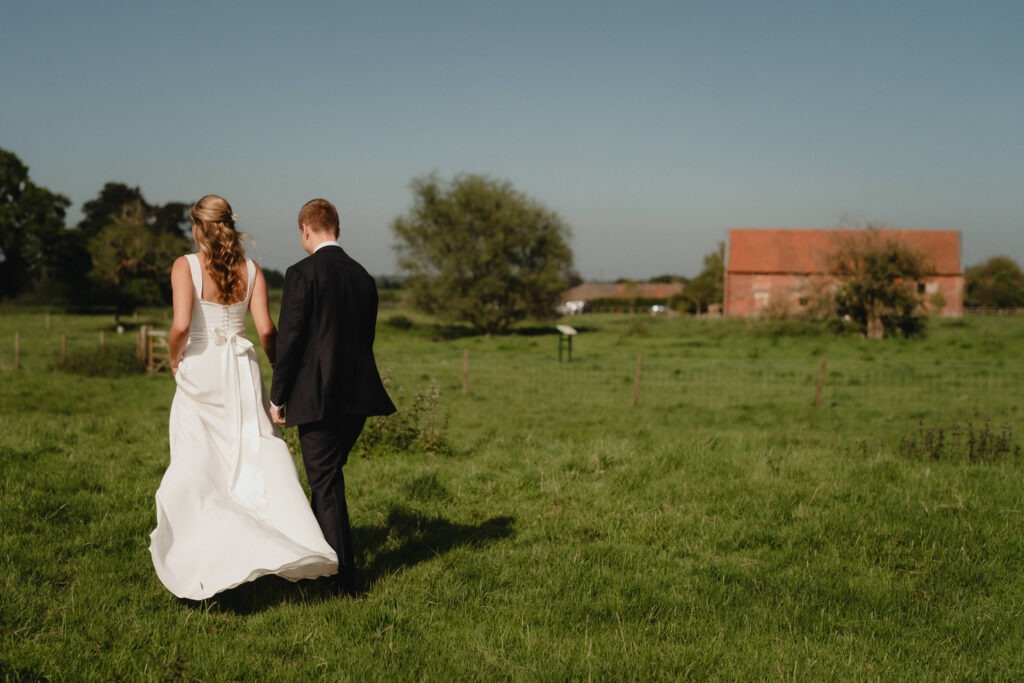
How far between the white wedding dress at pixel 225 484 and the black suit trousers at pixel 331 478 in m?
0.13

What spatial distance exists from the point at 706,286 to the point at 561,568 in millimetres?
82154

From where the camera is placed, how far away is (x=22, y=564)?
182 inches

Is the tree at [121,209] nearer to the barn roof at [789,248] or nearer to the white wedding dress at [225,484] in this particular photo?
the barn roof at [789,248]

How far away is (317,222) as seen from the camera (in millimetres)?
4395

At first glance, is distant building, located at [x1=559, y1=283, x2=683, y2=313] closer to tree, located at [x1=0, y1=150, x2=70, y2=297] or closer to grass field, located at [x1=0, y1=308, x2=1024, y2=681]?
tree, located at [x1=0, y1=150, x2=70, y2=297]

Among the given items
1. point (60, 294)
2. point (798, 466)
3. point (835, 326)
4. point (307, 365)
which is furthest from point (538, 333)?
point (307, 365)

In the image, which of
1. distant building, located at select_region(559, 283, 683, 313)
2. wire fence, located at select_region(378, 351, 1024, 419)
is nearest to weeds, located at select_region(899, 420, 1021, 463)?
wire fence, located at select_region(378, 351, 1024, 419)

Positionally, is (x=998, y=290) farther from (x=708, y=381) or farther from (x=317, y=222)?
(x=317, y=222)

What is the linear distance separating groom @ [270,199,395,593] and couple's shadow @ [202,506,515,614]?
0.31 metres

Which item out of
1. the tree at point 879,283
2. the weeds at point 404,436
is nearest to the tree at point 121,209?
the tree at point 879,283

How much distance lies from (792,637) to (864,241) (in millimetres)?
39068

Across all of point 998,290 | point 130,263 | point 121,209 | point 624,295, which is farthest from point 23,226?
point 998,290

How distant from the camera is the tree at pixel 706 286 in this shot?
82.8 m

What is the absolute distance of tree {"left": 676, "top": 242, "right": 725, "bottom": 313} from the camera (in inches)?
3260
